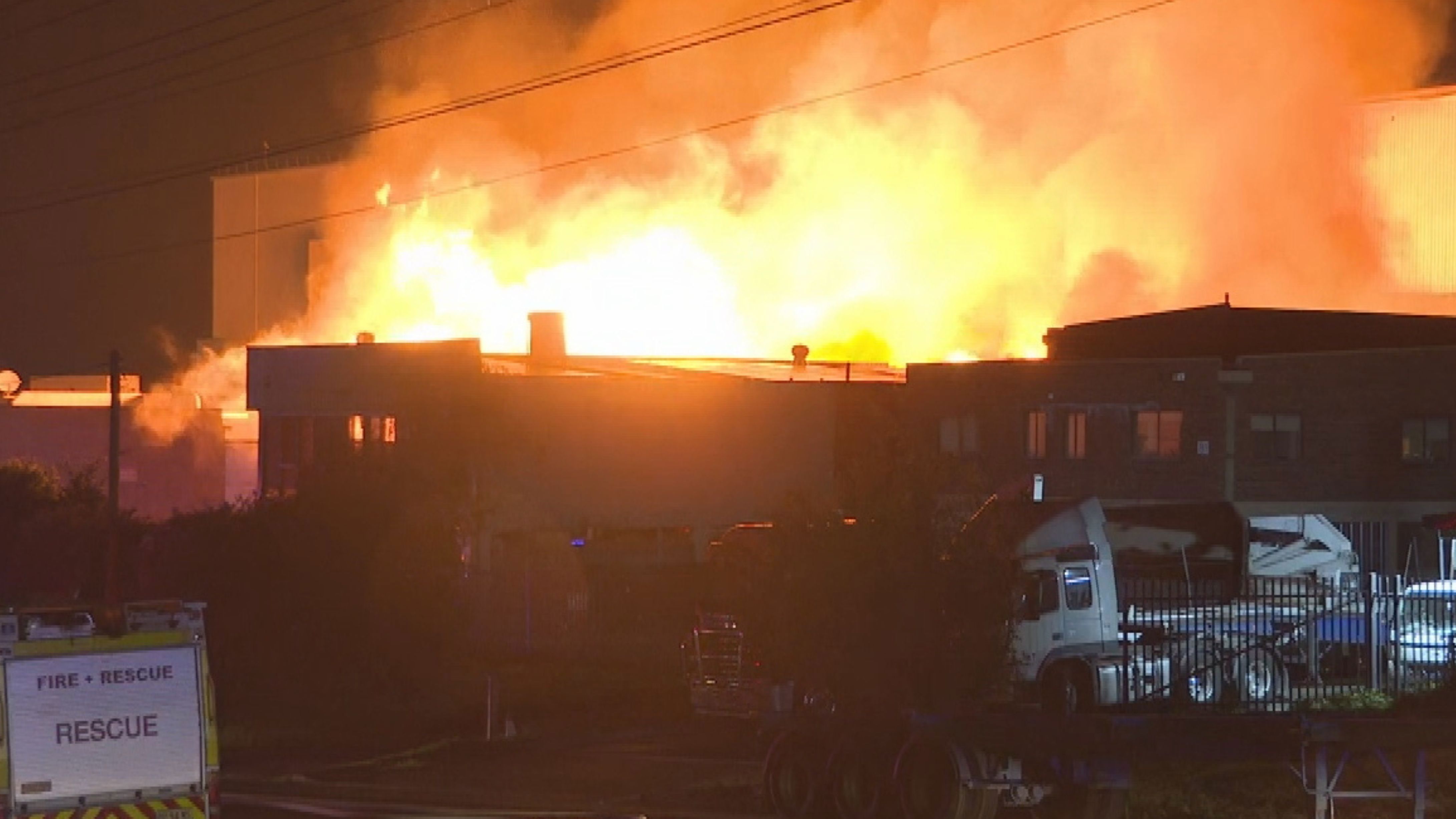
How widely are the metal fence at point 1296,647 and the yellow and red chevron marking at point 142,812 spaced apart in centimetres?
1129

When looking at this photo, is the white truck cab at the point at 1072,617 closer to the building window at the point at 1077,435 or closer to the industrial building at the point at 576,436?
the building window at the point at 1077,435

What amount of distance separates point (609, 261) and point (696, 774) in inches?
1888

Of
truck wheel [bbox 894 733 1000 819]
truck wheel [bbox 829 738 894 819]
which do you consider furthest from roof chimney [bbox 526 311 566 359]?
truck wheel [bbox 894 733 1000 819]

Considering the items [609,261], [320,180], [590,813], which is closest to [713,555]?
[590,813]

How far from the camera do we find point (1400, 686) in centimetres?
2486

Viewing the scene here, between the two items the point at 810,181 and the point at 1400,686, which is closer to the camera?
the point at 1400,686

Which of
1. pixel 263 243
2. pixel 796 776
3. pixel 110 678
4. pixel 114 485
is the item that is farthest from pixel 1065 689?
pixel 263 243

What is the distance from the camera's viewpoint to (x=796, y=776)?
20453 millimetres

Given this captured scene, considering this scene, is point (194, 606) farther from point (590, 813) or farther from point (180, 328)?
point (180, 328)

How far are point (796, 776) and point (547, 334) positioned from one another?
3636 centimetres

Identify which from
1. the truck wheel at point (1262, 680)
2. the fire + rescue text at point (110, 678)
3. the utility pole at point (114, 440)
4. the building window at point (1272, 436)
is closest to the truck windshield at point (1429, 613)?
the truck wheel at point (1262, 680)

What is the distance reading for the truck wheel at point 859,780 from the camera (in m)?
19.3

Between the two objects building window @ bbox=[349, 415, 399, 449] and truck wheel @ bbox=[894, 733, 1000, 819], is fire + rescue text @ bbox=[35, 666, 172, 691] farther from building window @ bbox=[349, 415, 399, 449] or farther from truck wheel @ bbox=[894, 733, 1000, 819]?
building window @ bbox=[349, 415, 399, 449]

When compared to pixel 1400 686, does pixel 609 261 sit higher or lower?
higher
